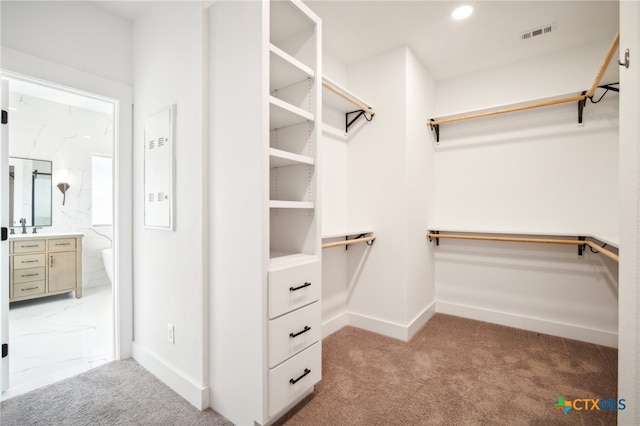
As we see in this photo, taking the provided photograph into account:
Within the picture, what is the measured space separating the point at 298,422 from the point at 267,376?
0.36 meters

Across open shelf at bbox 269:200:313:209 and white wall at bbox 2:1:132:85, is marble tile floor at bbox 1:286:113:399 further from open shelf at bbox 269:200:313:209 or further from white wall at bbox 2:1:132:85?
white wall at bbox 2:1:132:85

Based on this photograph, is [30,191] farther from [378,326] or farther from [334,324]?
[378,326]

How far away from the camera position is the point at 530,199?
109 inches

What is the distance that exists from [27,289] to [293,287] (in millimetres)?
3991

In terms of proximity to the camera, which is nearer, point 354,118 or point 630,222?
point 630,222

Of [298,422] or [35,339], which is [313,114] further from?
[35,339]

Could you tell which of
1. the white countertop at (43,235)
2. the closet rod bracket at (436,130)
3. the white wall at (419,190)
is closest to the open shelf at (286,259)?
the white wall at (419,190)

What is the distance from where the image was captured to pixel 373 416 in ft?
5.20

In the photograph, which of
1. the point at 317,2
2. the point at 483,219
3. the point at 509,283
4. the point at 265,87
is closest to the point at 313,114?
the point at 265,87

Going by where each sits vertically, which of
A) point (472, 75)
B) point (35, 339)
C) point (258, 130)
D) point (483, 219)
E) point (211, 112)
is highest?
point (472, 75)

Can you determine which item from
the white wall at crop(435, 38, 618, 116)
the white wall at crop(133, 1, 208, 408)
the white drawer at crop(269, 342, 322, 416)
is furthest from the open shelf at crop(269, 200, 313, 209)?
the white wall at crop(435, 38, 618, 116)

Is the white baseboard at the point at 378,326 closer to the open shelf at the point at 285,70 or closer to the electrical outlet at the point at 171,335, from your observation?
the electrical outlet at the point at 171,335

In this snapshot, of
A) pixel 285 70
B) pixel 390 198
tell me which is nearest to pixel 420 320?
pixel 390 198

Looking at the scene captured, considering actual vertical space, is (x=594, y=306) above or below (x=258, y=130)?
below
